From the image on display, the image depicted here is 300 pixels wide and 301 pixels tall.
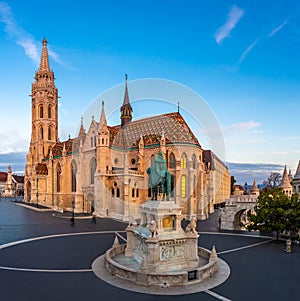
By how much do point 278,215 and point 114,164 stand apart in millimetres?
27128

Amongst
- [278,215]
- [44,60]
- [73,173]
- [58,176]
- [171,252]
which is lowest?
[171,252]

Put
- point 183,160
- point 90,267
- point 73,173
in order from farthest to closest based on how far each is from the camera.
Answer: point 73,173 < point 183,160 < point 90,267

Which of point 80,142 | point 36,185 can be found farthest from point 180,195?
point 36,185

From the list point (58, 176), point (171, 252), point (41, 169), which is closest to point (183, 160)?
point (171, 252)

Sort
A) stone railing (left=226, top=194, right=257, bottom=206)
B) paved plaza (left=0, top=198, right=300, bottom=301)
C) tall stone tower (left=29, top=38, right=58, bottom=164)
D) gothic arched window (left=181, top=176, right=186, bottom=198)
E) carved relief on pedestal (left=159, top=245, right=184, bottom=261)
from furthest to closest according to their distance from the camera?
tall stone tower (left=29, top=38, right=58, bottom=164) → gothic arched window (left=181, top=176, right=186, bottom=198) → stone railing (left=226, top=194, right=257, bottom=206) → carved relief on pedestal (left=159, top=245, right=184, bottom=261) → paved plaza (left=0, top=198, right=300, bottom=301)

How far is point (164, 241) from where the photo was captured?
49.5 feet

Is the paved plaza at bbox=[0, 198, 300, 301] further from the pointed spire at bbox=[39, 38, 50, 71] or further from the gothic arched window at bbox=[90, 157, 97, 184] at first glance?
the pointed spire at bbox=[39, 38, 50, 71]

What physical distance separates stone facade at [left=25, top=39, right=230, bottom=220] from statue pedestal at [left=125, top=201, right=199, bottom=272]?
21168mm

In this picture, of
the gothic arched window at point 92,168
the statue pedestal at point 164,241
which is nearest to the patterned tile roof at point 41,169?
the gothic arched window at point 92,168

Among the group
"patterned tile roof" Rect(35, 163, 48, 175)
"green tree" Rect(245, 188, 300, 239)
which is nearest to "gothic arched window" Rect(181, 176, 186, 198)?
"green tree" Rect(245, 188, 300, 239)

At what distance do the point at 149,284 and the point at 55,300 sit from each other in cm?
451

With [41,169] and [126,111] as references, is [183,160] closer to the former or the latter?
[126,111]

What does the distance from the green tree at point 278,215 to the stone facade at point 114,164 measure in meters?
15.2

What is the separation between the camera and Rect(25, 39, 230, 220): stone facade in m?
40.2
